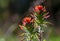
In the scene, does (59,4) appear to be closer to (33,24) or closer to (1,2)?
(1,2)

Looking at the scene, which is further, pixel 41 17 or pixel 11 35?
pixel 11 35

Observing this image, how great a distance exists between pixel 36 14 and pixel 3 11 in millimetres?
6368

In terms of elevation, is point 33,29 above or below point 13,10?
below

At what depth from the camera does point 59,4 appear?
782 cm

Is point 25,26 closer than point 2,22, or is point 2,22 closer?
point 25,26

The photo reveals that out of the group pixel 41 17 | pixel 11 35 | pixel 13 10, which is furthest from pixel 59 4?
pixel 41 17

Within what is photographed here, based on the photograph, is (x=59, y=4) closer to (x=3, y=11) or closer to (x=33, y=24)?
(x=3, y=11)

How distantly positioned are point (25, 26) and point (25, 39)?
3.7 inches

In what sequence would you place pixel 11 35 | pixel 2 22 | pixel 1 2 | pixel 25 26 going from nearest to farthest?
pixel 25 26 → pixel 11 35 → pixel 2 22 → pixel 1 2

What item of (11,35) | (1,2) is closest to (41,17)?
(11,35)

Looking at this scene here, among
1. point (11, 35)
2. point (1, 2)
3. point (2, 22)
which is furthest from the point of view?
point (1, 2)

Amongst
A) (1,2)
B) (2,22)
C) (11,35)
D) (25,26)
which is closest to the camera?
(25,26)

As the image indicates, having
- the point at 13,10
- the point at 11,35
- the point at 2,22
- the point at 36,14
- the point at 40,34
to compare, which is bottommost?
the point at 40,34

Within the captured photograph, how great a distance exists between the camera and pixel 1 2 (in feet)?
27.3
